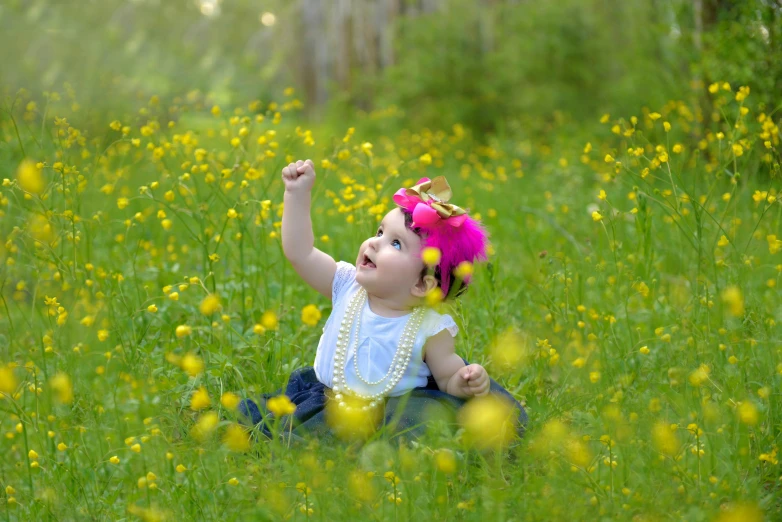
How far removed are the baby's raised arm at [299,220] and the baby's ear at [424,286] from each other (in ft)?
1.10

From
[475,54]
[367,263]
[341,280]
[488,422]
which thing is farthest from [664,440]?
[475,54]

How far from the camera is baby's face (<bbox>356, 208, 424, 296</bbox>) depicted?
2.42m

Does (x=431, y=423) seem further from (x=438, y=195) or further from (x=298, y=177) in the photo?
(x=298, y=177)

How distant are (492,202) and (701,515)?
3980 millimetres

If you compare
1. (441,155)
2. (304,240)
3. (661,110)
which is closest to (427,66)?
(441,155)

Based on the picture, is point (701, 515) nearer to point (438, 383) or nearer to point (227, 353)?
point (438, 383)

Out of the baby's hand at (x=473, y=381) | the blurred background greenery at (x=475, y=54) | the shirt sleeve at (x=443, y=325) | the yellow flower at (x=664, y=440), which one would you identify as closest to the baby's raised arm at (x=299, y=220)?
the shirt sleeve at (x=443, y=325)

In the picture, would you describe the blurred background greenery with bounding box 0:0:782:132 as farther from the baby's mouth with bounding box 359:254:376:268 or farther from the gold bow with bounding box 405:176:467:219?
the baby's mouth with bounding box 359:254:376:268

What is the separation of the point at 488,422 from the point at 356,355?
645 millimetres

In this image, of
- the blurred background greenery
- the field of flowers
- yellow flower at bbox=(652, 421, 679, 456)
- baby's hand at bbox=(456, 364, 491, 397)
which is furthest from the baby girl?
the blurred background greenery

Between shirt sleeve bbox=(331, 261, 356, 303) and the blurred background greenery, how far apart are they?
251cm

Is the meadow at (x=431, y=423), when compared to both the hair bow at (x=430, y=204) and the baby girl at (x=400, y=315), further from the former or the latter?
the hair bow at (x=430, y=204)

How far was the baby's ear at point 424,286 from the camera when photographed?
243 cm

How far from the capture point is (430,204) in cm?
241
